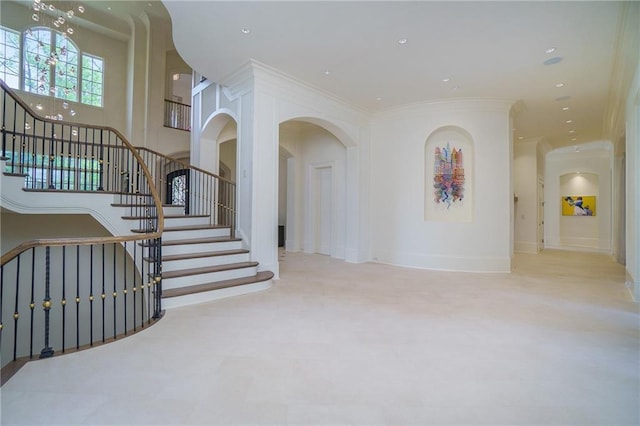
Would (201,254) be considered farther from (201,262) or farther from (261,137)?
(261,137)

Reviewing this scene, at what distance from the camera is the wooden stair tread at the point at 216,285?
3888 millimetres

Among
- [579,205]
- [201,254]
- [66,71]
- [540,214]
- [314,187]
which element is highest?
[66,71]

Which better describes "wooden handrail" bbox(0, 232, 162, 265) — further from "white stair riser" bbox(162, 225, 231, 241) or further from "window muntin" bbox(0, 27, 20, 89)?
"window muntin" bbox(0, 27, 20, 89)

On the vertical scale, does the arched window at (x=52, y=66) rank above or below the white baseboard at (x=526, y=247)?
above

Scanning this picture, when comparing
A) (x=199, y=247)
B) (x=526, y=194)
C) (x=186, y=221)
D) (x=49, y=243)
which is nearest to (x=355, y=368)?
(x=49, y=243)

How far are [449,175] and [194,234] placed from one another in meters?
5.34

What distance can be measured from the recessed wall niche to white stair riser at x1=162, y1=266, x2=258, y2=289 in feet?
13.6

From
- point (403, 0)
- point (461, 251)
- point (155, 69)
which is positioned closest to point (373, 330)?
point (403, 0)

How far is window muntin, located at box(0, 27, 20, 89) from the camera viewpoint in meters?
7.09

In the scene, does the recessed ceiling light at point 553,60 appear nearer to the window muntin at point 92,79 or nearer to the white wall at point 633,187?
the white wall at point 633,187

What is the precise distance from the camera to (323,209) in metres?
8.59

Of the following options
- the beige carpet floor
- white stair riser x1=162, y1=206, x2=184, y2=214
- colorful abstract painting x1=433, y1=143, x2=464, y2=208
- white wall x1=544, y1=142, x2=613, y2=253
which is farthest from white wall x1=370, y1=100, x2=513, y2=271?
white wall x1=544, y1=142, x2=613, y2=253

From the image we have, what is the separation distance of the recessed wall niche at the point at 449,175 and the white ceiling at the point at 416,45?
3.01ft

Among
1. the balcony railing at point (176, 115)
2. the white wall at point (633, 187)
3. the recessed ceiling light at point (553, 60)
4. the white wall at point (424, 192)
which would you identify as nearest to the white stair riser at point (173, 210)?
the white wall at point (424, 192)
